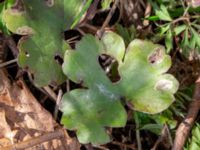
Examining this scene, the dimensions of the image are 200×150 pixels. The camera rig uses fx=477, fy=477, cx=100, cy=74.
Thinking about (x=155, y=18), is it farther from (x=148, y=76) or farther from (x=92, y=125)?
(x=92, y=125)

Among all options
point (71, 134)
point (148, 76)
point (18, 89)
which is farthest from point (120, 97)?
point (18, 89)

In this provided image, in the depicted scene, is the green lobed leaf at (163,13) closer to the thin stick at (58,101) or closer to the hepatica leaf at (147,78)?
the hepatica leaf at (147,78)

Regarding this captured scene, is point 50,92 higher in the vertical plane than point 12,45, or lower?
lower

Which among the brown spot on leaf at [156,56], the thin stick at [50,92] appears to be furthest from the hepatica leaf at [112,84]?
the thin stick at [50,92]

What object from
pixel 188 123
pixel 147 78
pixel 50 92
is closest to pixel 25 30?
pixel 50 92

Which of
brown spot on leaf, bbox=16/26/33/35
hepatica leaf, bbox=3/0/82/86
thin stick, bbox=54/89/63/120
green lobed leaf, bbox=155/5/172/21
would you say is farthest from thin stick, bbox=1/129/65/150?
green lobed leaf, bbox=155/5/172/21

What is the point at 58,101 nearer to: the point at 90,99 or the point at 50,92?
the point at 50,92
